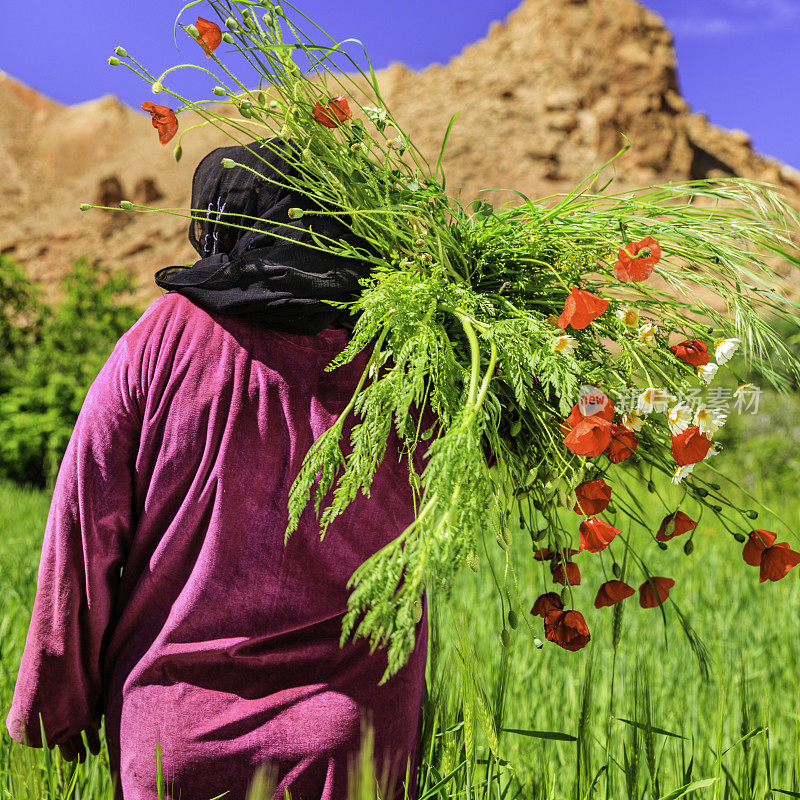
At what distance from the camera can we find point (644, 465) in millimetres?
1044

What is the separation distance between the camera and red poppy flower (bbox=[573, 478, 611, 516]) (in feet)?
2.72

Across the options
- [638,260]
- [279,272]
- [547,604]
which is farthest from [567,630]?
[279,272]

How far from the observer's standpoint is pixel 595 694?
226cm

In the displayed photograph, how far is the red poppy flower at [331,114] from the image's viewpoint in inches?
34.4

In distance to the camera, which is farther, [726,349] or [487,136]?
[487,136]

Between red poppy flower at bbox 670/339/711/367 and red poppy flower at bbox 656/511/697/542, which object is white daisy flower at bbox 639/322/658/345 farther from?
red poppy flower at bbox 656/511/697/542

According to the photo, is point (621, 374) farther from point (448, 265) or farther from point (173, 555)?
point (173, 555)

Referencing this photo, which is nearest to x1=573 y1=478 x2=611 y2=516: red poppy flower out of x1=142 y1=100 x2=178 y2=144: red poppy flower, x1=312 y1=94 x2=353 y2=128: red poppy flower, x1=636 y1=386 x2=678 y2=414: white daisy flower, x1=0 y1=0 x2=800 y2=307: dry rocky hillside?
x1=636 y1=386 x2=678 y2=414: white daisy flower

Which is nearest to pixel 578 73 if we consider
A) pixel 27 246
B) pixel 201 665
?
pixel 27 246

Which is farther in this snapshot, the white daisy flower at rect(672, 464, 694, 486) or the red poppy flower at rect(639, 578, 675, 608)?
the red poppy flower at rect(639, 578, 675, 608)

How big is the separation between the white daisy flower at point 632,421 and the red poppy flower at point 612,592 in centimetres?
22

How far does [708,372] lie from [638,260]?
0.19 metres

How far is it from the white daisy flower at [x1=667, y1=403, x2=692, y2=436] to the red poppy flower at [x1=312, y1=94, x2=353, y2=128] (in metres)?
0.53

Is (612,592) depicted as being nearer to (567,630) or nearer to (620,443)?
(567,630)
